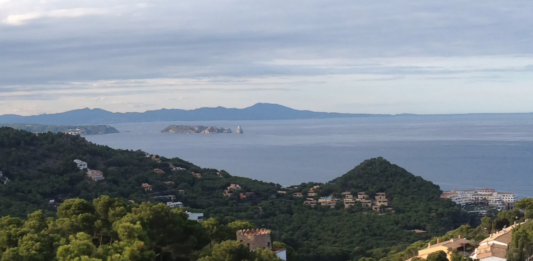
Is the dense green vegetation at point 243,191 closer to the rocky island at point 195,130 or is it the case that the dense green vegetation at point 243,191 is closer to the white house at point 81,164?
the white house at point 81,164

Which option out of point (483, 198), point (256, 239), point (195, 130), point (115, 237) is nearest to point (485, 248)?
point (256, 239)

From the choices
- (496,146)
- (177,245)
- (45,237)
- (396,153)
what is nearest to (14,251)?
(45,237)

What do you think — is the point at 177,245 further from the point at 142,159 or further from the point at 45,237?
the point at 142,159

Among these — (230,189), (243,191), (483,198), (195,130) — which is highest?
(195,130)

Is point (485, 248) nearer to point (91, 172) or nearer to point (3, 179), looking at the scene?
point (3, 179)

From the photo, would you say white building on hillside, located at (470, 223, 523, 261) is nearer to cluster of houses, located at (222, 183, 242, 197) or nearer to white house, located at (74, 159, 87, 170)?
cluster of houses, located at (222, 183, 242, 197)

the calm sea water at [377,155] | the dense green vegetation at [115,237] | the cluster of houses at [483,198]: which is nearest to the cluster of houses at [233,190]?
the cluster of houses at [483,198]

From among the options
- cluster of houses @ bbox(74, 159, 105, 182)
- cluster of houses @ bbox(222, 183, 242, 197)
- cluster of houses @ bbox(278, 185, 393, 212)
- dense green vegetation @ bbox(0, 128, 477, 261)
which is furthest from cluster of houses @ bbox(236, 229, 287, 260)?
cluster of houses @ bbox(74, 159, 105, 182)
